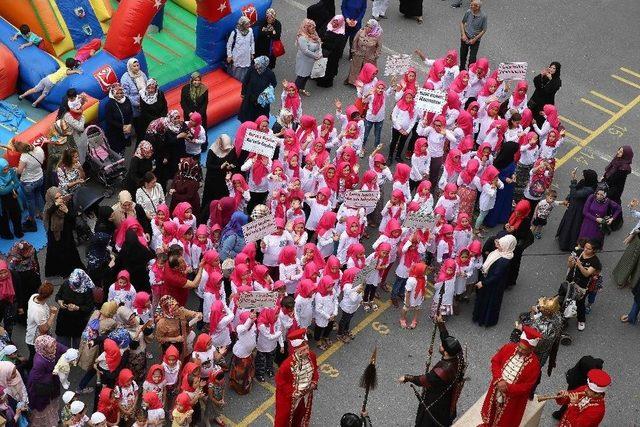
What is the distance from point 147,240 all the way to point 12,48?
511 centimetres

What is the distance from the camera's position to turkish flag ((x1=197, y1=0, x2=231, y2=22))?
59.5 ft

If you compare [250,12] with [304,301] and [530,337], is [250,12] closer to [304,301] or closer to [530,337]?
[304,301]

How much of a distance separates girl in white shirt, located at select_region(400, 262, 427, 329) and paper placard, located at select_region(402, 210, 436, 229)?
52 centimetres

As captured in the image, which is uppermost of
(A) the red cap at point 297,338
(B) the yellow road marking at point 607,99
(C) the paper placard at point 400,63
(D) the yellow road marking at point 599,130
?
(C) the paper placard at point 400,63

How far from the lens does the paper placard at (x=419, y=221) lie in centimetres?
1427

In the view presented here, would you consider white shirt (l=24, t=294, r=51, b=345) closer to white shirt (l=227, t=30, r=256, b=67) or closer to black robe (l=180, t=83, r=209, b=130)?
black robe (l=180, t=83, r=209, b=130)

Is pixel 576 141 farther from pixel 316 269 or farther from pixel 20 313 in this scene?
pixel 20 313

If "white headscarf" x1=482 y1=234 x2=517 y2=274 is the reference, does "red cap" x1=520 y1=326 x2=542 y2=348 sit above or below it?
above

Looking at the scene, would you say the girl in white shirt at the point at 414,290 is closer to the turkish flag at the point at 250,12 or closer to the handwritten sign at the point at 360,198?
the handwritten sign at the point at 360,198

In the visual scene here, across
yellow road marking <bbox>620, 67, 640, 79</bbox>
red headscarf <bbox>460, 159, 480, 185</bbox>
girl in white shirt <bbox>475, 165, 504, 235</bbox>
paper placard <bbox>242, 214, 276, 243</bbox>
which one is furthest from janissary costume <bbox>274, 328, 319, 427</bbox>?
yellow road marking <bbox>620, 67, 640, 79</bbox>

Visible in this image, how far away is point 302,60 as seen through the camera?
1869 cm

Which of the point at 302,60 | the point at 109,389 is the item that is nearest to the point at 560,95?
the point at 302,60

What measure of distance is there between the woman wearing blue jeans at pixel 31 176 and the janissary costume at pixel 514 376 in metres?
7.19

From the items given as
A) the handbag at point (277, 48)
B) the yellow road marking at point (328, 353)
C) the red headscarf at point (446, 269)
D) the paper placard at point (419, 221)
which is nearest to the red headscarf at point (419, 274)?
the red headscarf at point (446, 269)
